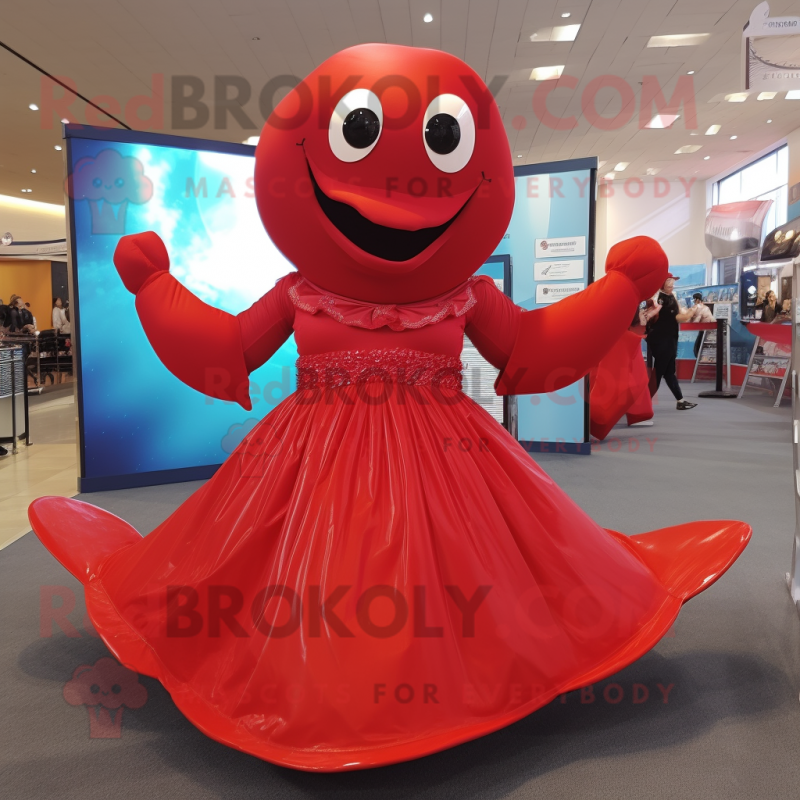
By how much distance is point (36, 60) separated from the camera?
693cm

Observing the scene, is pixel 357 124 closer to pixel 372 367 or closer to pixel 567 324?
pixel 372 367

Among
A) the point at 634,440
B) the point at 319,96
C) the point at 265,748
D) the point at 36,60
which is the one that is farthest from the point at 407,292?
the point at 36,60

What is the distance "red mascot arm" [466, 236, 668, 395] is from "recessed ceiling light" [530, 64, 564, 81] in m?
6.98

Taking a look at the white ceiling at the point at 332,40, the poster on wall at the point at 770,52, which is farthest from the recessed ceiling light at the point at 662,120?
the poster on wall at the point at 770,52

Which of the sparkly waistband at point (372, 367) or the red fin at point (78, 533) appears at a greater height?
the sparkly waistband at point (372, 367)

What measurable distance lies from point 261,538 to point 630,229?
15.0 metres

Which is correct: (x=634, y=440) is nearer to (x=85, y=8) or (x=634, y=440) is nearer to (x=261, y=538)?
(x=261, y=538)

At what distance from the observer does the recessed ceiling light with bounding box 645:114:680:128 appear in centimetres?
948

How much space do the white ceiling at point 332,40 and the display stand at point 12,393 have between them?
2419 mm

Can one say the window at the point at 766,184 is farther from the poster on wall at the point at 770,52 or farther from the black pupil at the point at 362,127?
the black pupil at the point at 362,127

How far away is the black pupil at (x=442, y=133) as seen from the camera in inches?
53.2

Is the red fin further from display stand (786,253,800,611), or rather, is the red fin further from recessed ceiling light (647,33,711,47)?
recessed ceiling light (647,33,711,47)

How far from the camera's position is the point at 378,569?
3.96 feet

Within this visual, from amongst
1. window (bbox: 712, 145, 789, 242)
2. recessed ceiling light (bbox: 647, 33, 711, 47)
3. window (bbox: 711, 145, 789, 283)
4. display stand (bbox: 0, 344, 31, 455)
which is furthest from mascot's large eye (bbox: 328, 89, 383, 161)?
window (bbox: 712, 145, 789, 242)
